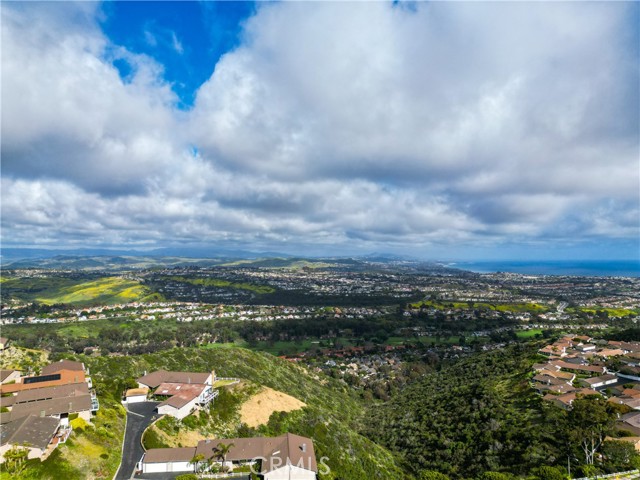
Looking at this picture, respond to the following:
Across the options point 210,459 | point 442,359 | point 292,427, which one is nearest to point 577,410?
point 292,427

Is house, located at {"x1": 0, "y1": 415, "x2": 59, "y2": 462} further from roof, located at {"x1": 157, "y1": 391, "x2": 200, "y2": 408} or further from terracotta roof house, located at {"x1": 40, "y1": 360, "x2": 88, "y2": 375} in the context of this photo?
terracotta roof house, located at {"x1": 40, "y1": 360, "x2": 88, "y2": 375}

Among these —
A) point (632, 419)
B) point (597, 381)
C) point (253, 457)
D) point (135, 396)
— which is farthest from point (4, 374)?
point (597, 381)

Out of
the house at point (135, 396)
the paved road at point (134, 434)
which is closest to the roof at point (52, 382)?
the house at point (135, 396)

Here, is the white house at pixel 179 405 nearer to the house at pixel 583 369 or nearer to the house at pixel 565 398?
the house at pixel 565 398

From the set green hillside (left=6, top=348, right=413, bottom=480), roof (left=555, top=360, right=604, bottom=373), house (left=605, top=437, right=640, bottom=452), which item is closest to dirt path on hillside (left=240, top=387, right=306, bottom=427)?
green hillside (left=6, top=348, right=413, bottom=480)

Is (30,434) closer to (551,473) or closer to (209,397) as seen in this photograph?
(209,397)
